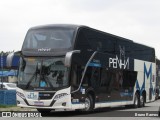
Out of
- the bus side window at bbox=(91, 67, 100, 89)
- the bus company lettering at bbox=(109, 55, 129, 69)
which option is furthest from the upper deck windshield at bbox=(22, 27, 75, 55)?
the bus company lettering at bbox=(109, 55, 129, 69)

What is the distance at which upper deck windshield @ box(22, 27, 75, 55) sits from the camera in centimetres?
1853

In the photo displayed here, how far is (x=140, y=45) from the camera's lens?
27.9m

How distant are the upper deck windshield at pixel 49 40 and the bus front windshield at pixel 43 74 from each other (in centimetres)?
48

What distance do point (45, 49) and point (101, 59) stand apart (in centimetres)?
360

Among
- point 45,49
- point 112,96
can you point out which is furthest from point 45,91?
point 112,96

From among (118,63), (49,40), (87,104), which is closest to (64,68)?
(49,40)

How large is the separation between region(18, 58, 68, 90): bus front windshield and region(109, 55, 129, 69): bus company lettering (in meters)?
4.76

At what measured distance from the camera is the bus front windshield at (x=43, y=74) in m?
18.2

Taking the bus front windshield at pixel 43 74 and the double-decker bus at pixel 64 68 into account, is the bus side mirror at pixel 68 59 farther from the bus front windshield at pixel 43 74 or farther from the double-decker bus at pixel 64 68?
the bus front windshield at pixel 43 74

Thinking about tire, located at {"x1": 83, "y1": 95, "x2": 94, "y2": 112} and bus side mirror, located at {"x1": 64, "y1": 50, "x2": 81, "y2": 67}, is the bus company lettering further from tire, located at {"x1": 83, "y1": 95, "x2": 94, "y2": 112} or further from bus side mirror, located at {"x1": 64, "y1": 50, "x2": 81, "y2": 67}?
bus side mirror, located at {"x1": 64, "y1": 50, "x2": 81, "y2": 67}

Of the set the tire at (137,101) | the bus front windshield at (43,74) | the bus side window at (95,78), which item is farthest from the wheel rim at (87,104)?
the tire at (137,101)

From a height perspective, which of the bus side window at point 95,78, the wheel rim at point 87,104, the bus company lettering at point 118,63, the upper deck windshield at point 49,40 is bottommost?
the wheel rim at point 87,104

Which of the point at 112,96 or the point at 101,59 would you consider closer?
the point at 101,59

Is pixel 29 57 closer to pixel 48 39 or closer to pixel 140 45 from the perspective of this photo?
pixel 48 39
